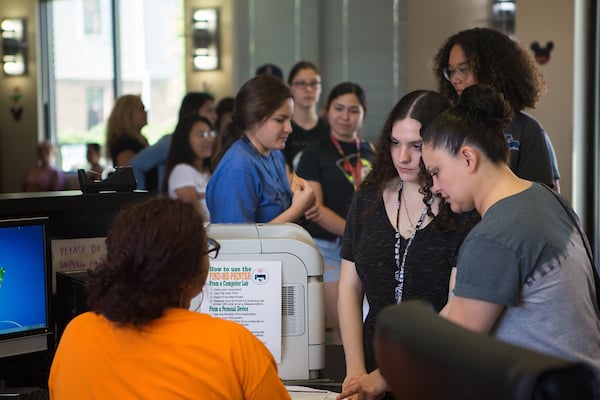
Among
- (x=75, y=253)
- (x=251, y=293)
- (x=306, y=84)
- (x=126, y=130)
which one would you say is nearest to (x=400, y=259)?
(x=251, y=293)

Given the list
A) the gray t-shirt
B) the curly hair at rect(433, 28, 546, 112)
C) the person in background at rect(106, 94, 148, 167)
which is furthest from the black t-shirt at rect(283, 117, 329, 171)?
the gray t-shirt

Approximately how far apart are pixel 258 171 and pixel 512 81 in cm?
90

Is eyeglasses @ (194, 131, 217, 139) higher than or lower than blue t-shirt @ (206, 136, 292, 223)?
higher

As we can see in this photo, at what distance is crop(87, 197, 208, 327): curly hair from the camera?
Answer: 1.42 m

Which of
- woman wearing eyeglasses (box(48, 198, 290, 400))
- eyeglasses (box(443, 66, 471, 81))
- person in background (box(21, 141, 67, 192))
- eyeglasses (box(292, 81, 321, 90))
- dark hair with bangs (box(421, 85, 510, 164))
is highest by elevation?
eyeglasses (box(292, 81, 321, 90))

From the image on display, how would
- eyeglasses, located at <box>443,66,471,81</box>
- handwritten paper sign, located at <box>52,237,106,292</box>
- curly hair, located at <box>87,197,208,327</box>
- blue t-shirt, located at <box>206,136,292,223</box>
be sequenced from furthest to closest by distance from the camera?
eyeglasses, located at <box>443,66,471,81</box> < blue t-shirt, located at <box>206,136,292,223</box> < handwritten paper sign, located at <box>52,237,106,292</box> < curly hair, located at <box>87,197,208,327</box>

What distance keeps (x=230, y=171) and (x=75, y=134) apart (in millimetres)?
8055

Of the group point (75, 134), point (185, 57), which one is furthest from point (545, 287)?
point (75, 134)

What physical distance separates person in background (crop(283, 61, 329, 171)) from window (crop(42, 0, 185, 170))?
5035 millimetres

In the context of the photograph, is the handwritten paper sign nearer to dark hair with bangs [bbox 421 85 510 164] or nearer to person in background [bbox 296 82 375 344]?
dark hair with bangs [bbox 421 85 510 164]

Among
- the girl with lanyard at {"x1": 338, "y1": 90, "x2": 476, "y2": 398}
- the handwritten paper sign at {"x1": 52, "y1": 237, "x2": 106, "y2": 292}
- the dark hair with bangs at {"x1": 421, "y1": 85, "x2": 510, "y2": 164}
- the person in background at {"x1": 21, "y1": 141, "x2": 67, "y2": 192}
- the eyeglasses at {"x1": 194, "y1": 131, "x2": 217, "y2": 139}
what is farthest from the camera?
the person in background at {"x1": 21, "y1": 141, "x2": 67, "y2": 192}

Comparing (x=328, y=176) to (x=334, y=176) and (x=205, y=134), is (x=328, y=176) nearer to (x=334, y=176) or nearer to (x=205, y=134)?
(x=334, y=176)

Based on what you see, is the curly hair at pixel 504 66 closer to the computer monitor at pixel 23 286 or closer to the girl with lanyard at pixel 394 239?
the girl with lanyard at pixel 394 239

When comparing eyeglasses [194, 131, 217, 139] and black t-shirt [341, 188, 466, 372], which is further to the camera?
eyeglasses [194, 131, 217, 139]
